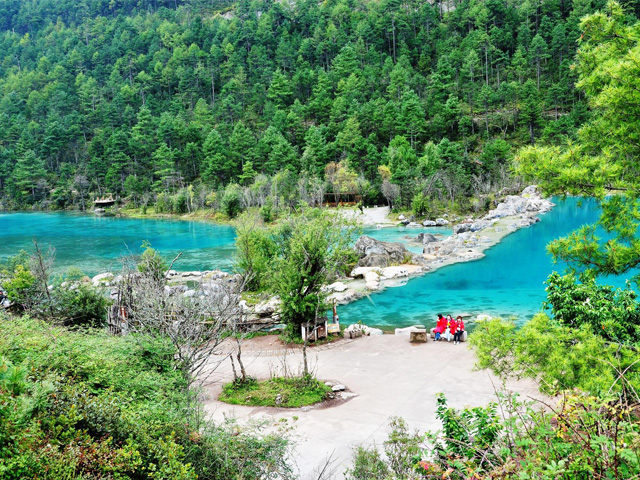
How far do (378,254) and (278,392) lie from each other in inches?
772

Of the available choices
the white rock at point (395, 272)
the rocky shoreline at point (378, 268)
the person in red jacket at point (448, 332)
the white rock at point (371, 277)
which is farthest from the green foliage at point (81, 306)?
the white rock at point (395, 272)

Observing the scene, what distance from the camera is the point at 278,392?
1142 centimetres

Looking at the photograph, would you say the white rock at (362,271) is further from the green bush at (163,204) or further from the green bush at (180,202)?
the green bush at (163,204)

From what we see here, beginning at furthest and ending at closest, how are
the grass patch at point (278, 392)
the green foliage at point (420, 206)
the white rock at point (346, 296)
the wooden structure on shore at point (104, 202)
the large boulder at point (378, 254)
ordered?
1. the wooden structure on shore at point (104, 202)
2. the green foliage at point (420, 206)
3. the large boulder at point (378, 254)
4. the white rock at point (346, 296)
5. the grass patch at point (278, 392)

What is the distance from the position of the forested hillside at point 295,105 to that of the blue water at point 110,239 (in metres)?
8.85

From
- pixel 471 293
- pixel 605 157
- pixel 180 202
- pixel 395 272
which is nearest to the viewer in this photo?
pixel 605 157

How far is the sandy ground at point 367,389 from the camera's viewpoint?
8.80 m

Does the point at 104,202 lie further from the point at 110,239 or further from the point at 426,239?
the point at 426,239

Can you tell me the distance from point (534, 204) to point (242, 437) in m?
54.1

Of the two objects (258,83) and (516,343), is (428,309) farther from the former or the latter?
(258,83)

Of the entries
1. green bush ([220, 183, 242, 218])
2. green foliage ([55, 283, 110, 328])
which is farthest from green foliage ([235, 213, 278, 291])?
green bush ([220, 183, 242, 218])

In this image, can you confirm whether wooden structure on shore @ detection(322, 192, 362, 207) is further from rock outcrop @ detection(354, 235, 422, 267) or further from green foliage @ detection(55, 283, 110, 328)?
green foliage @ detection(55, 283, 110, 328)

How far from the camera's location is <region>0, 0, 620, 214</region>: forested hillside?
6519 centimetres

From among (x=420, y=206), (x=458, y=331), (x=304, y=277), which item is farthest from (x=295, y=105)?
(x=458, y=331)
